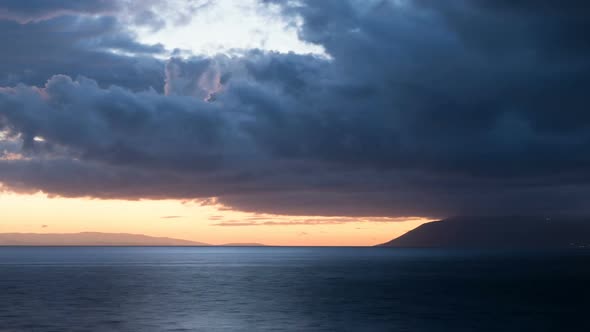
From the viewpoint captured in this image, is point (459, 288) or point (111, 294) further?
point (459, 288)

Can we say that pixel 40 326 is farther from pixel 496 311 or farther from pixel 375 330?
pixel 496 311

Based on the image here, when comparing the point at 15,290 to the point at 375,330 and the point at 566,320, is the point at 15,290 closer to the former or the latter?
the point at 375,330

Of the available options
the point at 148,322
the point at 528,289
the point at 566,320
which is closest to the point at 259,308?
the point at 148,322

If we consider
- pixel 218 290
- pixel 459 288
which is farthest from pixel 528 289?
pixel 218 290

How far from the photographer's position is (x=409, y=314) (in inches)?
2697

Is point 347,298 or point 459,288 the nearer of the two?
point 347,298

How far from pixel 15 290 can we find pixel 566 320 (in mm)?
81434

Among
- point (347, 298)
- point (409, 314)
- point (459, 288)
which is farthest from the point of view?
point (459, 288)

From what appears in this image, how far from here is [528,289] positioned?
338 feet

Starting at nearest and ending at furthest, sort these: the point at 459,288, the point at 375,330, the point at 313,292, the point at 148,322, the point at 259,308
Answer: the point at 375,330, the point at 148,322, the point at 259,308, the point at 313,292, the point at 459,288

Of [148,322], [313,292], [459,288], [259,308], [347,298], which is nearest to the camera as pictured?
[148,322]

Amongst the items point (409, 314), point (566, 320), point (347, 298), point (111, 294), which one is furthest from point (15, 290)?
point (566, 320)

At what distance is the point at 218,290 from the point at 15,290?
32.6 metres

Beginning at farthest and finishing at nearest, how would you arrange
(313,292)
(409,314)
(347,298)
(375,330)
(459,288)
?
(459,288) < (313,292) < (347,298) < (409,314) < (375,330)
